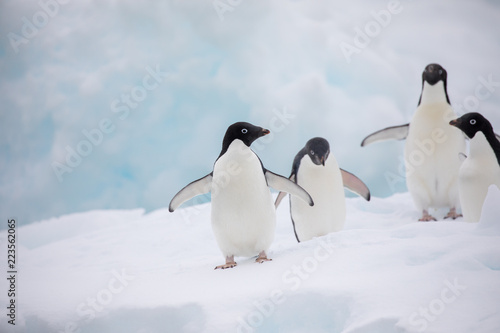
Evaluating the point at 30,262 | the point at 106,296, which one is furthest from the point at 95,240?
the point at 106,296

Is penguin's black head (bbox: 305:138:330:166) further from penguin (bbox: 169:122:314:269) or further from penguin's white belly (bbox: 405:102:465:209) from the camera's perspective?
penguin's white belly (bbox: 405:102:465:209)

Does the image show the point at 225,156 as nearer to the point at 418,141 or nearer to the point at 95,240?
the point at 418,141

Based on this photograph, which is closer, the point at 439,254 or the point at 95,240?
the point at 439,254

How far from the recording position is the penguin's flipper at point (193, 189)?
339 cm

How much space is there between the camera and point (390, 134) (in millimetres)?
5273

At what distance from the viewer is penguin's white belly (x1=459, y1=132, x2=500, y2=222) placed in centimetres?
380

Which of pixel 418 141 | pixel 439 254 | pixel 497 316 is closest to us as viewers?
pixel 497 316

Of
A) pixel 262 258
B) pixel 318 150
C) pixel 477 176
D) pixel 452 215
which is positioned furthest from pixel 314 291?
pixel 452 215

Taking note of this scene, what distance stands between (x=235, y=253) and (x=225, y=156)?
2.08 feet

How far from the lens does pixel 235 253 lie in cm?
319

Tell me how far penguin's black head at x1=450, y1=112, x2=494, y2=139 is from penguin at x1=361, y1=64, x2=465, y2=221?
0.59 m

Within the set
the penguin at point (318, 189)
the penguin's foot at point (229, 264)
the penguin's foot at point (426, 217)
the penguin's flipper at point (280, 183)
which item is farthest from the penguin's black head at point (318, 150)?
the penguin's foot at point (426, 217)

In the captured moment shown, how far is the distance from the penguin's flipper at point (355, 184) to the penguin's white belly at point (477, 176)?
86 cm

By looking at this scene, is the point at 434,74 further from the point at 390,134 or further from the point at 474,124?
the point at 474,124
